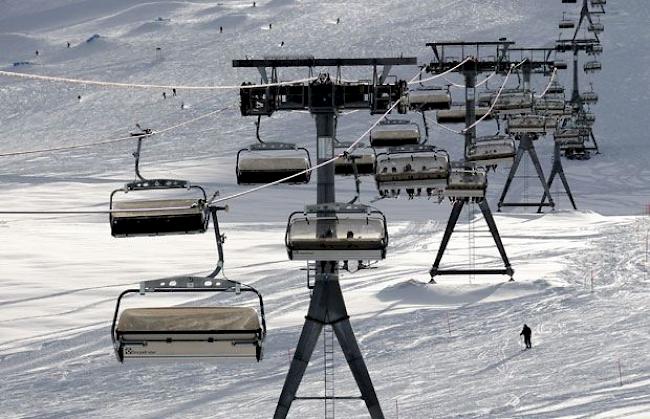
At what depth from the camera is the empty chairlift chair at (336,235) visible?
15.2 metres

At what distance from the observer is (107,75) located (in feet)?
285

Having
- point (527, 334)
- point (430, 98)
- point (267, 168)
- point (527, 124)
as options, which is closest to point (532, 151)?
point (527, 124)

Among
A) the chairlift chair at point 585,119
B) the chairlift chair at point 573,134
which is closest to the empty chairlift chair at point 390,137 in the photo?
the chairlift chair at point 573,134

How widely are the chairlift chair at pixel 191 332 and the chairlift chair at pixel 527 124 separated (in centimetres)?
2740

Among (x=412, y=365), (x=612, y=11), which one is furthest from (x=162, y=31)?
(x=412, y=365)

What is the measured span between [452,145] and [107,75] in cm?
2963

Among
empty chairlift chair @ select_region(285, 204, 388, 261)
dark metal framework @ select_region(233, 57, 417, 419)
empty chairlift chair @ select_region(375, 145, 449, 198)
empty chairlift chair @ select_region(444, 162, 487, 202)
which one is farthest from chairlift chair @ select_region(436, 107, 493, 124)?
empty chairlift chair @ select_region(285, 204, 388, 261)

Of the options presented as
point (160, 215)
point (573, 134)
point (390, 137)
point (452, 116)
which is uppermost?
point (160, 215)

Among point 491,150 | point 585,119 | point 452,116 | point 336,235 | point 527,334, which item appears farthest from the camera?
point 585,119

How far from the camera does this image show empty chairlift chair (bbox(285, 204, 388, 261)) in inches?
597

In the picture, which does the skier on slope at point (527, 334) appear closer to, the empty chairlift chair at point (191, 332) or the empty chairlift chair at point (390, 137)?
the empty chairlift chair at point (390, 137)

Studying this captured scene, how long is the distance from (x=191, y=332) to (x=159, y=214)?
2.99 m

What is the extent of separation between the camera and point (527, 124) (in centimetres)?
4050

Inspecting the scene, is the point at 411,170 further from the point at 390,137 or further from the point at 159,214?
the point at 390,137
